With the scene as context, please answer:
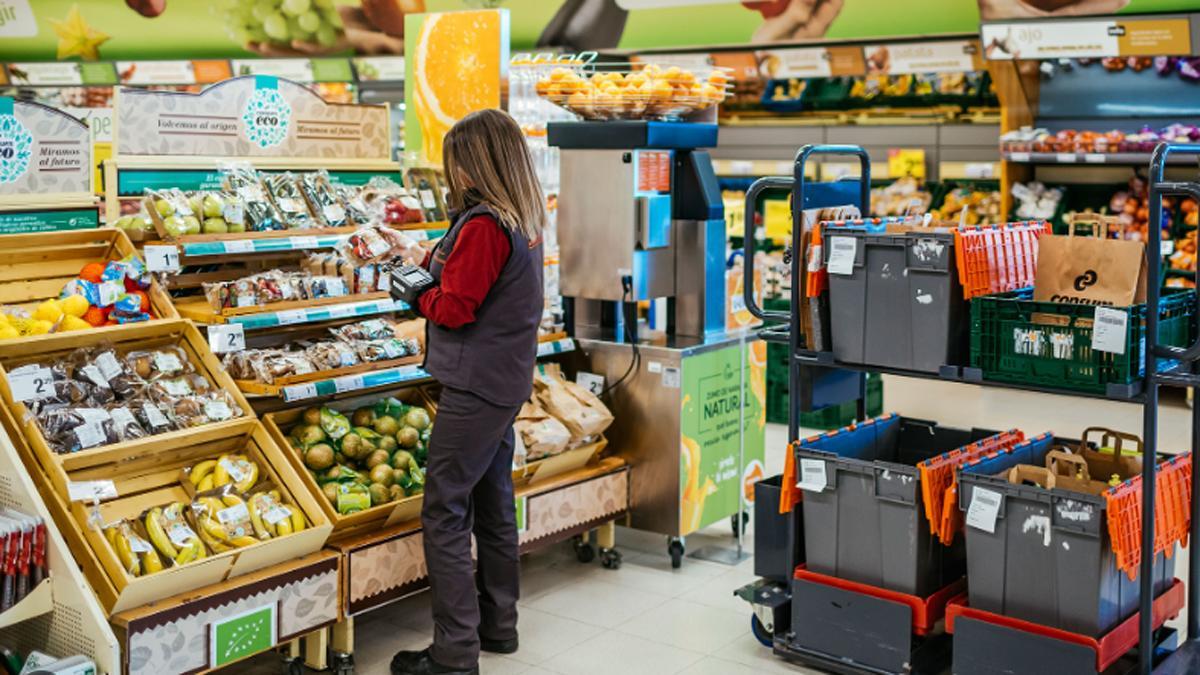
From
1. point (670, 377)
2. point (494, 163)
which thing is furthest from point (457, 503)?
point (670, 377)

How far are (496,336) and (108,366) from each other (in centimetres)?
119

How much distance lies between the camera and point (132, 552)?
3.62m

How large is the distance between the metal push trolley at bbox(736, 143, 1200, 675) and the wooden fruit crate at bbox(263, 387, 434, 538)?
3.95ft

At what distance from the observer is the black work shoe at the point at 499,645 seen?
174 inches

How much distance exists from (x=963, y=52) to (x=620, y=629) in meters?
5.54

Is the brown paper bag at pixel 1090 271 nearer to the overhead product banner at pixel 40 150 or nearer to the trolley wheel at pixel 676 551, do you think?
the trolley wheel at pixel 676 551

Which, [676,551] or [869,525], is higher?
[869,525]

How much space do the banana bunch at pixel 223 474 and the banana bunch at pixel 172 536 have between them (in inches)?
6.3

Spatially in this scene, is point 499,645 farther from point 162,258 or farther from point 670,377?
point 162,258

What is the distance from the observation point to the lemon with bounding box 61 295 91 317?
3994 mm

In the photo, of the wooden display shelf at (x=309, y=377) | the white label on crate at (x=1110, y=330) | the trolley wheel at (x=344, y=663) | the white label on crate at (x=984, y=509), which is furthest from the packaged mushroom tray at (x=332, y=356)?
the white label on crate at (x=1110, y=330)

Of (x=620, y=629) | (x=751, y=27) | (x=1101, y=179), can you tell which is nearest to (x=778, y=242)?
(x=751, y=27)

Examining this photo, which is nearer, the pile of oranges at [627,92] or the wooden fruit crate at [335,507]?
the wooden fruit crate at [335,507]

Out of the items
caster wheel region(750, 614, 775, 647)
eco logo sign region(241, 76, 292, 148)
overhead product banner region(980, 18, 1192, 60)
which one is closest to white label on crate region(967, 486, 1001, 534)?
caster wheel region(750, 614, 775, 647)
